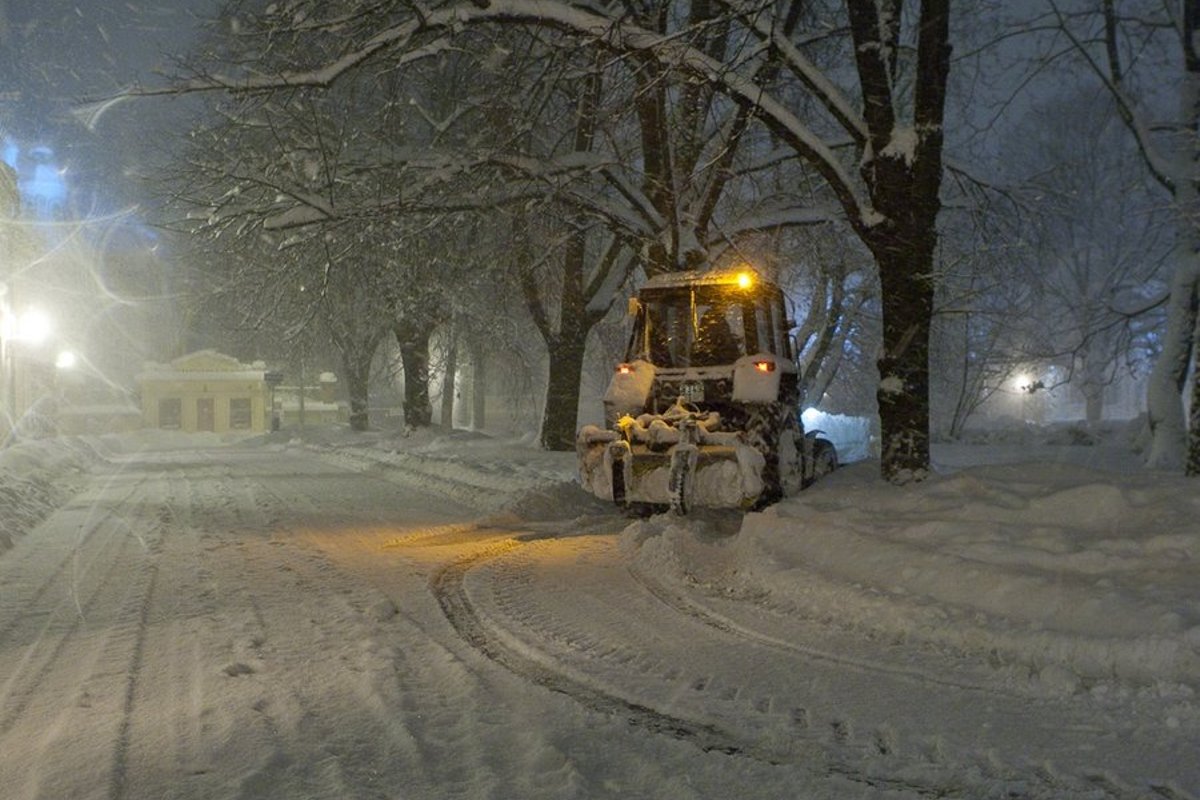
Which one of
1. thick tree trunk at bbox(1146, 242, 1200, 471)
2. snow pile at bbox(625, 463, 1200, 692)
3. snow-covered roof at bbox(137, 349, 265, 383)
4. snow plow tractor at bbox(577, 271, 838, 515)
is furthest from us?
snow-covered roof at bbox(137, 349, 265, 383)

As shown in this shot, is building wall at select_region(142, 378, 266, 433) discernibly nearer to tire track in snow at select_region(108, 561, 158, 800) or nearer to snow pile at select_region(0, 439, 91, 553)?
snow pile at select_region(0, 439, 91, 553)

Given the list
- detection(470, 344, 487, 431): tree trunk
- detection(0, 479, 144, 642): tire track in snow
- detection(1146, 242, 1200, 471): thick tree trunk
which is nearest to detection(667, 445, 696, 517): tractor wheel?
detection(0, 479, 144, 642): tire track in snow

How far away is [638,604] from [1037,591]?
280 cm

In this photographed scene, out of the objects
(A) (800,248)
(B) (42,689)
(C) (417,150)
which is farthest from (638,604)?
(A) (800,248)

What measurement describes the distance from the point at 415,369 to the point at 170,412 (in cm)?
3919

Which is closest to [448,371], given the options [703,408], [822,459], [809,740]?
[822,459]

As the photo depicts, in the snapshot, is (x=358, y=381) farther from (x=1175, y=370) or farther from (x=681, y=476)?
(x=681, y=476)

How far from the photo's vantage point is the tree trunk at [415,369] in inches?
1064

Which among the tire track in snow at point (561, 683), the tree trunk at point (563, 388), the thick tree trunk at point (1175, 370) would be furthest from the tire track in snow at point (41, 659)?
the thick tree trunk at point (1175, 370)

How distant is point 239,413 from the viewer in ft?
202

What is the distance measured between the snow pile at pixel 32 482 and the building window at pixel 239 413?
35.6 m

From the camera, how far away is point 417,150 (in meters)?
15.6

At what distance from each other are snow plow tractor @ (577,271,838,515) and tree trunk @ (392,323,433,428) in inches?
598

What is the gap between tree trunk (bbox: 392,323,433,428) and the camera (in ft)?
88.6
